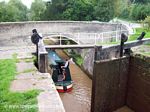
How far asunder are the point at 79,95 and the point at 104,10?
1461cm

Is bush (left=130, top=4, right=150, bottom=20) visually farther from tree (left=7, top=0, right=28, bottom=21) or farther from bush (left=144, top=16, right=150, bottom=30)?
tree (left=7, top=0, right=28, bottom=21)

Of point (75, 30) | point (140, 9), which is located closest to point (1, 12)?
point (75, 30)

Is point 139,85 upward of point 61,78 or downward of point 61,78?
upward

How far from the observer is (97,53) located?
1059 cm

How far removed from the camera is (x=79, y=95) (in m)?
12.6

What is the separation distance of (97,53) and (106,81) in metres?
1.34

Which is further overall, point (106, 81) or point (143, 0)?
point (143, 0)

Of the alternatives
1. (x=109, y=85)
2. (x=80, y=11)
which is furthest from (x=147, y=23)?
(x=109, y=85)

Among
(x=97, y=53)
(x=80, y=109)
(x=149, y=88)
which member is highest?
(x=97, y=53)

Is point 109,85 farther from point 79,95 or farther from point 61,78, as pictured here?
point 61,78

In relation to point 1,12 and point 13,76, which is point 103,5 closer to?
point 1,12

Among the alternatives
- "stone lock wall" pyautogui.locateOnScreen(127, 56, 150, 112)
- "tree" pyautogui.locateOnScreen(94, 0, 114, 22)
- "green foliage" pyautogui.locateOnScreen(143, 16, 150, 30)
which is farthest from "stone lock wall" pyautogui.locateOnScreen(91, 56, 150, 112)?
"tree" pyautogui.locateOnScreen(94, 0, 114, 22)

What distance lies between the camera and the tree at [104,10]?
2540 cm

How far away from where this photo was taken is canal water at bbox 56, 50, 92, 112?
11.3 meters
